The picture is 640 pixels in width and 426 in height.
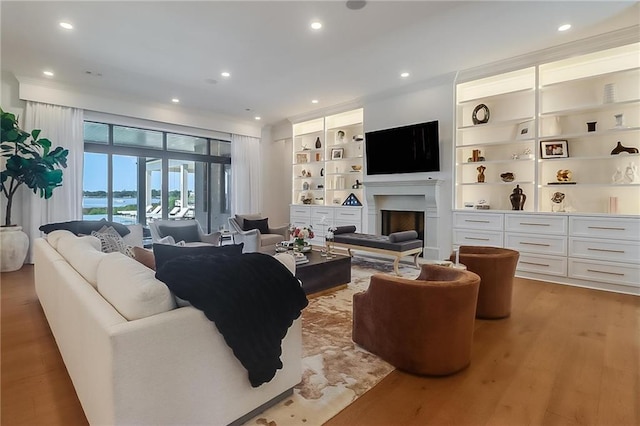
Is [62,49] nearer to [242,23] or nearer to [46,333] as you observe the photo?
[242,23]

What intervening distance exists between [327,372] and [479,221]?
4.05 metres

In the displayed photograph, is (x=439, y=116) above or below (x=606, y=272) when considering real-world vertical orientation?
above

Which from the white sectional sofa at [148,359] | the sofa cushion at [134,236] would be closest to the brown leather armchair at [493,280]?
the white sectional sofa at [148,359]

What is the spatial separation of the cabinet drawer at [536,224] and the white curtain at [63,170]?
7.27 metres

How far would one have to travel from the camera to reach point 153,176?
23.6ft

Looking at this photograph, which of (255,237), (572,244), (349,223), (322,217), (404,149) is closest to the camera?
(572,244)

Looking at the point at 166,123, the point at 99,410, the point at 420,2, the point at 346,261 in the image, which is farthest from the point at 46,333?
the point at 166,123

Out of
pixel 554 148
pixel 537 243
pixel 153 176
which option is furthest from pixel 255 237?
pixel 554 148

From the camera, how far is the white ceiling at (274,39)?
11.4 feet

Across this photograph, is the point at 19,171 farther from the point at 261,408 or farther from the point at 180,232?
the point at 261,408

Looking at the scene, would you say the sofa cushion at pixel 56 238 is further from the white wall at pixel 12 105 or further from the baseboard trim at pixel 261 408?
the white wall at pixel 12 105

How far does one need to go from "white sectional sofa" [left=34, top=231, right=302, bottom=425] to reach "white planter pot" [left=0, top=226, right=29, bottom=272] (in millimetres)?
4304

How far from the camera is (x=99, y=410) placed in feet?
4.55

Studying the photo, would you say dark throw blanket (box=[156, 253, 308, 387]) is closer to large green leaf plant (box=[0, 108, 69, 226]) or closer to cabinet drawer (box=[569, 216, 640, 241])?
cabinet drawer (box=[569, 216, 640, 241])
